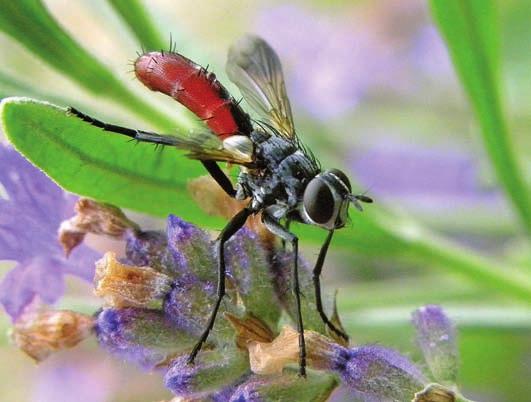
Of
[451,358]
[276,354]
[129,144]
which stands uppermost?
[129,144]

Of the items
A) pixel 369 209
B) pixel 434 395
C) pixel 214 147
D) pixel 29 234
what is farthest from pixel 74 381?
pixel 434 395

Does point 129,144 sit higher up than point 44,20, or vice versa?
point 44,20

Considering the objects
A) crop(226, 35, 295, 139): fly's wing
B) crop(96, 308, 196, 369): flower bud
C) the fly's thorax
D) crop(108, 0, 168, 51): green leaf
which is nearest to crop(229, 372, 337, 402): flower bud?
crop(96, 308, 196, 369): flower bud

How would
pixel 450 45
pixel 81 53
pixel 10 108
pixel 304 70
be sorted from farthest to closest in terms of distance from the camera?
pixel 304 70
pixel 450 45
pixel 81 53
pixel 10 108

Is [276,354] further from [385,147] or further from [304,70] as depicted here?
[304,70]

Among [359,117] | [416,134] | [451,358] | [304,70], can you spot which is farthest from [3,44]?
[451,358]

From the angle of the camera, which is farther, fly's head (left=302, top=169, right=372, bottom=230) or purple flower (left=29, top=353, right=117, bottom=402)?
purple flower (left=29, top=353, right=117, bottom=402)

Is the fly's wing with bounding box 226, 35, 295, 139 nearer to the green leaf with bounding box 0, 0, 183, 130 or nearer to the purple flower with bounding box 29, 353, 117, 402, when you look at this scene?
the green leaf with bounding box 0, 0, 183, 130
